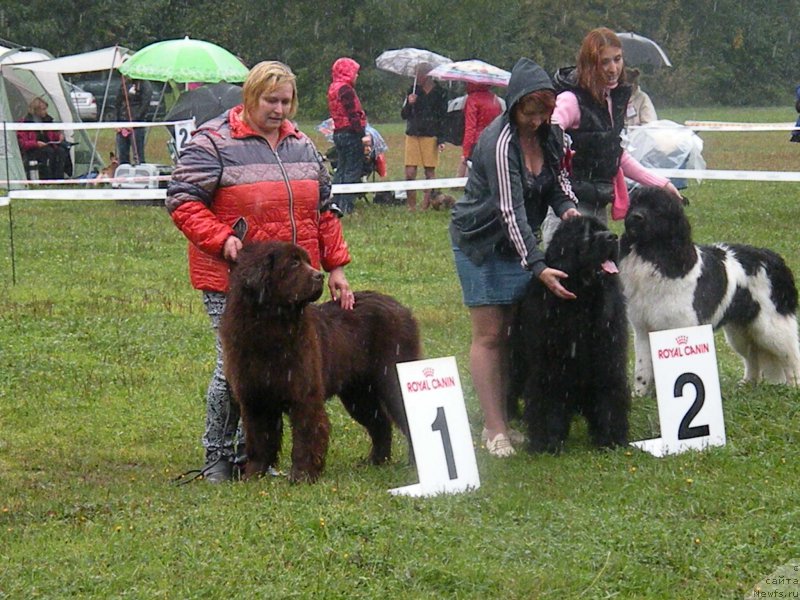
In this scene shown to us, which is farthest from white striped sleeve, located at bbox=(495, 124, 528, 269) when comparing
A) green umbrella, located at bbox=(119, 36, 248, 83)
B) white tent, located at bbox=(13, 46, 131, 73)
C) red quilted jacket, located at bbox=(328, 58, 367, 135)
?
white tent, located at bbox=(13, 46, 131, 73)

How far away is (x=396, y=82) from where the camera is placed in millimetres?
44969

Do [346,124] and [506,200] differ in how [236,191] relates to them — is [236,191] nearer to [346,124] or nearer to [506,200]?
[506,200]

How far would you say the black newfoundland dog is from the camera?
597 centimetres

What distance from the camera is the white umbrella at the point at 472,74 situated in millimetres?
17078

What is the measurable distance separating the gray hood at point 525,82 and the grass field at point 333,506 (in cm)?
183

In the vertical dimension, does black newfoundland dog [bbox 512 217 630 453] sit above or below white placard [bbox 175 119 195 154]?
below

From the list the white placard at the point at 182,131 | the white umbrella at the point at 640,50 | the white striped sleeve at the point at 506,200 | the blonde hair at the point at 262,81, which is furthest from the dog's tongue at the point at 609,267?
the white umbrella at the point at 640,50

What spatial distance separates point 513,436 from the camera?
679 cm

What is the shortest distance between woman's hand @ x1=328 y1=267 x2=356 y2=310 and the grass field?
2.75 feet

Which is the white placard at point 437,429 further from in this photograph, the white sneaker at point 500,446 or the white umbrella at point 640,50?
the white umbrella at point 640,50

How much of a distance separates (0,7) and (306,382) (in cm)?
4005

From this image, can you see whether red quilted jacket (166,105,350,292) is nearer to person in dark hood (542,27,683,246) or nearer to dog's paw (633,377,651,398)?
person in dark hood (542,27,683,246)

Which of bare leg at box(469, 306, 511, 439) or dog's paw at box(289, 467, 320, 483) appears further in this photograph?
bare leg at box(469, 306, 511, 439)

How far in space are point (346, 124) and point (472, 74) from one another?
2122 mm
